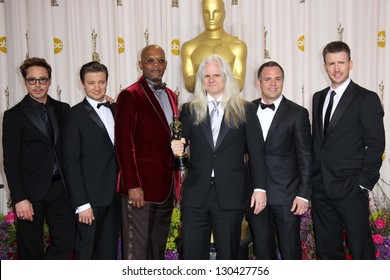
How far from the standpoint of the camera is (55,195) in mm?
2908

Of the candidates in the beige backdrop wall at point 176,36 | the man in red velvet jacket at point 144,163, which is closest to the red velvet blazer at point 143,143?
the man in red velvet jacket at point 144,163

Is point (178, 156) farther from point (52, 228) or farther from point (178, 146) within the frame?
point (52, 228)

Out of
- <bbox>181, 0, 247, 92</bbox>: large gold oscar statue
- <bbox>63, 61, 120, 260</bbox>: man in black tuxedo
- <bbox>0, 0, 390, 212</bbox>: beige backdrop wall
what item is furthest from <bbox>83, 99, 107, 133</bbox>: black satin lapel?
<bbox>0, 0, 390, 212</bbox>: beige backdrop wall

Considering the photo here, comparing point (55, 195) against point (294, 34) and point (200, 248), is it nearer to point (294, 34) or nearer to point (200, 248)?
point (200, 248)

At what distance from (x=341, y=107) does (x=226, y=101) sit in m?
0.78

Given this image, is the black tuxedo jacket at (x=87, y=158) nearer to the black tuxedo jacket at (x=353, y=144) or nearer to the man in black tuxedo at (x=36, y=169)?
the man in black tuxedo at (x=36, y=169)

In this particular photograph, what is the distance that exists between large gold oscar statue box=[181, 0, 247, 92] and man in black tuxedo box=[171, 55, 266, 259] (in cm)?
126

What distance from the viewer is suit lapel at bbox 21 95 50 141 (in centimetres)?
286

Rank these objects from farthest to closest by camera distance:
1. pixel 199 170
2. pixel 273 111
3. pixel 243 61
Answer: pixel 243 61 < pixel 273 111 < pixel 199 170

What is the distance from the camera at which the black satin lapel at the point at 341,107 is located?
9.18 ft

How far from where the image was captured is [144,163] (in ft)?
9.31

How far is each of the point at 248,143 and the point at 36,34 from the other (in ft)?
11.1

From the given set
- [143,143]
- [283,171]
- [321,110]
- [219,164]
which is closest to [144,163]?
[143,143]

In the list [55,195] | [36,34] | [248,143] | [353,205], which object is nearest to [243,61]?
[248,143]
